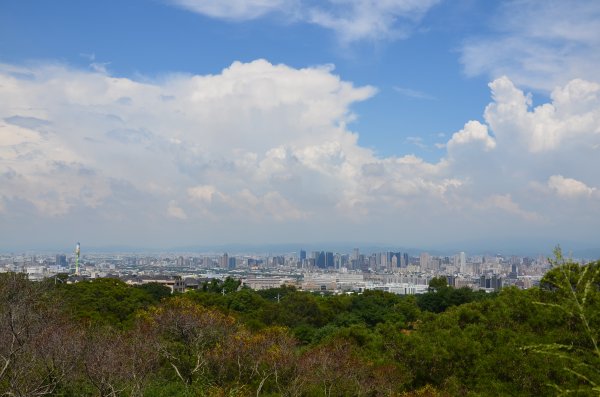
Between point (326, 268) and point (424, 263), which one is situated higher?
point (424, 263)

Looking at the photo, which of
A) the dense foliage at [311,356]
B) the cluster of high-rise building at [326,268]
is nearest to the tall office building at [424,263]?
the cluster of high-rise building at [326,268]

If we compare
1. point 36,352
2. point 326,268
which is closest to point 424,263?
point 326,268

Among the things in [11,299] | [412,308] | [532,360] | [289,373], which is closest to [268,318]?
[412,308]

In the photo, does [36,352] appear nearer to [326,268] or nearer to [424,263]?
[424,263]

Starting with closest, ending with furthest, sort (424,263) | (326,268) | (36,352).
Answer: (36,352) < (424,263) < (326,268)

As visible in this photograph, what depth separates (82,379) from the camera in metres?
11.1

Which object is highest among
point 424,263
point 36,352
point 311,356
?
point 36,352

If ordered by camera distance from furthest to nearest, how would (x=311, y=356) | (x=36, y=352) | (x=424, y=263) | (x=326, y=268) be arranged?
(x=326, y=268) → (x=424, y=263) → (x=311, y=356) → (x=36, y=352)

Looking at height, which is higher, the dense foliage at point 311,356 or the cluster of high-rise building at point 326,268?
the dense foliage at point 311,356

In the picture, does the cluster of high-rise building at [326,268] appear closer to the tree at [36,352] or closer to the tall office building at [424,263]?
the tall office building at [424,263]

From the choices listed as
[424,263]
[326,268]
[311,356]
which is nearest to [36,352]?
[311,356]

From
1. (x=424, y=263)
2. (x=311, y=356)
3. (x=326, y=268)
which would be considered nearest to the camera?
(x=311, y=356)

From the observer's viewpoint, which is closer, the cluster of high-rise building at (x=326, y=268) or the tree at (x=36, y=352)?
the tree at (x=36, y=352)

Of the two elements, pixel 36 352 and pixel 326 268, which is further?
pixel 326 268
